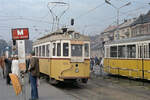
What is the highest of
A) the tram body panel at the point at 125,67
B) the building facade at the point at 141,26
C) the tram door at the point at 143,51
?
the building facade at the point at 141,26

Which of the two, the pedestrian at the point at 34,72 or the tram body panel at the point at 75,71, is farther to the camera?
the tram body panel at the point at 75,71

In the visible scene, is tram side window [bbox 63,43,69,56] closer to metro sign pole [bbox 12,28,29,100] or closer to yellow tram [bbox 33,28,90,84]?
yellow tram [bbox 33,28,90,84]

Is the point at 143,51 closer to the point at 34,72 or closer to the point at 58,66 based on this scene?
the point at 58,66

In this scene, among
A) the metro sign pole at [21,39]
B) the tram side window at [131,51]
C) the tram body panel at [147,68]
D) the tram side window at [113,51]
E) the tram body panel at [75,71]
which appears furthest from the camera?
the tram side window at [113,51]

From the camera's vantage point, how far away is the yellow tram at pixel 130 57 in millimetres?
15073

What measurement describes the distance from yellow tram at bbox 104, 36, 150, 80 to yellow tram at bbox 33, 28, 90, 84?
395 centimetres

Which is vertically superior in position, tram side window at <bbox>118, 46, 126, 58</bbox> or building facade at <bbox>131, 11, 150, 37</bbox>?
building facade at <bbox>131, 11, 150, 37</bbox>

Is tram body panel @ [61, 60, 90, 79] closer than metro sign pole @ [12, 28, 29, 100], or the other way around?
metro sign pole @ [12, 28, 29, 100]

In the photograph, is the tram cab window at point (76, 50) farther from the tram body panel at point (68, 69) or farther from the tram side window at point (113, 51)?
the tram side window at point (113, 51)

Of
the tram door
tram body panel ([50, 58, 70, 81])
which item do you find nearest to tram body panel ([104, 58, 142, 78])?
the tram door

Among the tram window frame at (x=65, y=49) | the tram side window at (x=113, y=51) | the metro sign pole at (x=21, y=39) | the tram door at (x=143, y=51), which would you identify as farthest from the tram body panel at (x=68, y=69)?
the tram side window at (x=113, y=51)

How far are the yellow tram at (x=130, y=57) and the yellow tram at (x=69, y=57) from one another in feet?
13.0

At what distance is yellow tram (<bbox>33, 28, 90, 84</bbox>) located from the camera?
12.6m

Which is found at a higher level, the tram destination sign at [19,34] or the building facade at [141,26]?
the building facade at [141,26]
